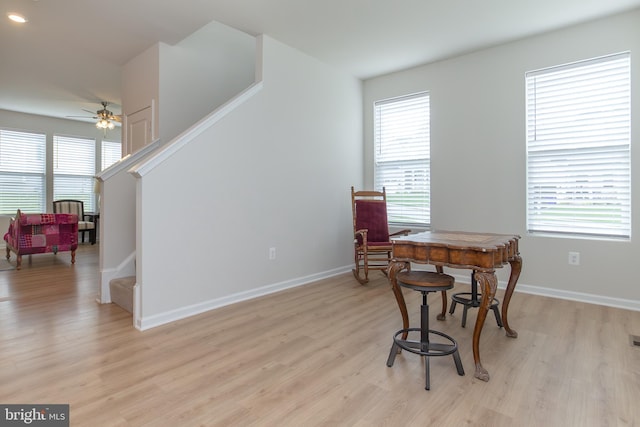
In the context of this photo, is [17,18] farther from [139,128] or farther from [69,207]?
[69,207]

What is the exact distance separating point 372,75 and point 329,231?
85.5 inches

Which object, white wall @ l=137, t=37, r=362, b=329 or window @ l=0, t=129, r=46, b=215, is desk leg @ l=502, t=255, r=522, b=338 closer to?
white wall @ l=137, t=37, r=362, b=329

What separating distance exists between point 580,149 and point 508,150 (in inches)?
23.8

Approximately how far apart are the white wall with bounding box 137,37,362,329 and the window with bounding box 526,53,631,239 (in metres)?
2.12

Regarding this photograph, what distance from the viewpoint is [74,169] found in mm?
7387

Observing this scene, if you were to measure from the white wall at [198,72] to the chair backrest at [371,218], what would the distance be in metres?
2.08

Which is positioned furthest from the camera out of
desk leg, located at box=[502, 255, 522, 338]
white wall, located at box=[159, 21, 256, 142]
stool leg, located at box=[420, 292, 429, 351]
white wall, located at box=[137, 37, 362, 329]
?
white wall, located at box=[159, 21, 256, 142]

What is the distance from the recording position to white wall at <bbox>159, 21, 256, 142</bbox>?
3.71 meters

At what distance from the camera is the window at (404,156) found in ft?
14.0

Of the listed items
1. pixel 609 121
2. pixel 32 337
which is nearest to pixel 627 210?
pixel 609 121

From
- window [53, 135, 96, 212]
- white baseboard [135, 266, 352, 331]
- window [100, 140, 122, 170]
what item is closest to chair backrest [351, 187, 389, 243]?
white baseboard [135, 266, 352, 331]

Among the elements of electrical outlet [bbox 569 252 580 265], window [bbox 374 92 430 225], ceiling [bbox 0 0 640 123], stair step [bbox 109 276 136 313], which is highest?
ceiling [bbox 0 0 640 123]

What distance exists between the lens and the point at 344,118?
4.50 metres

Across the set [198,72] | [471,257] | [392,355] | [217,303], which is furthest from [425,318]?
[198,72]
